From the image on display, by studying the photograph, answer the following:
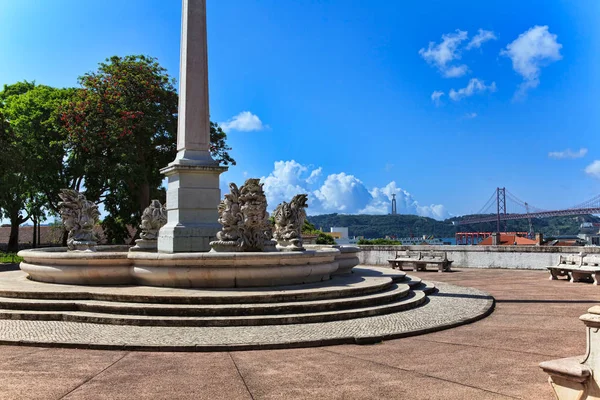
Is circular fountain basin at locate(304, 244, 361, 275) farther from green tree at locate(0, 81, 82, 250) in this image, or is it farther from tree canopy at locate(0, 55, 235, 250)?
green tree at locate(0, 81, 82, 250)

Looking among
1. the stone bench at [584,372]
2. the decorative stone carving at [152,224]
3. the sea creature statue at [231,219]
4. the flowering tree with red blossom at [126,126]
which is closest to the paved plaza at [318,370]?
the stone bench at [584,372]

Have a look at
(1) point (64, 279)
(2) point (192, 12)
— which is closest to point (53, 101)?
(2) point (192, 12)

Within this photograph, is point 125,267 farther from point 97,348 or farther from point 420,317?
point 420,317

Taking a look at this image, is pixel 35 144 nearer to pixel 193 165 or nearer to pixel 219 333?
pixel 193 165

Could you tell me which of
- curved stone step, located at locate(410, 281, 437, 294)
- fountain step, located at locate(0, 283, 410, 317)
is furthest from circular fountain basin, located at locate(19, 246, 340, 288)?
curved stone step, located at locate(410, 281, 437, 294)

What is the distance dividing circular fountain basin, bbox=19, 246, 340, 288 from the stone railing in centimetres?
1188

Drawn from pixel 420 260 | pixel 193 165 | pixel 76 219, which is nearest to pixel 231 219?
pixel 193 165

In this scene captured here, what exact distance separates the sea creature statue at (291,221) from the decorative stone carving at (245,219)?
5.36 ft

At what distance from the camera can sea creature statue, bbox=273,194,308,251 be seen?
12.6 meters

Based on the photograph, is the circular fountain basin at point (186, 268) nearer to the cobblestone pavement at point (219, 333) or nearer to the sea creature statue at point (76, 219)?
the cobblestone pavement at point (219, 333)

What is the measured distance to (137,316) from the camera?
7973 millimetres

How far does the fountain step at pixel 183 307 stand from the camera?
803 cm

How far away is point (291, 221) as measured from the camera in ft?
42.3

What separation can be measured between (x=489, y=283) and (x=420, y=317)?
275 inches
